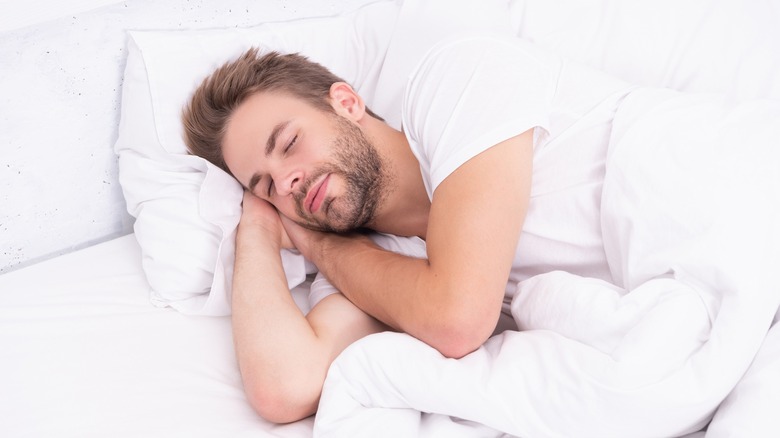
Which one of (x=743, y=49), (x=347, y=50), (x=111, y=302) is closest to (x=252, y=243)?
(x=111, y=302)

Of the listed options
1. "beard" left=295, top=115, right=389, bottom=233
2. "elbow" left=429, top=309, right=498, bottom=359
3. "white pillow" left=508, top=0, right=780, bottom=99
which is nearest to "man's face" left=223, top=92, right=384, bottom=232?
"beard" left=295, top=115, right=389, bottom=233

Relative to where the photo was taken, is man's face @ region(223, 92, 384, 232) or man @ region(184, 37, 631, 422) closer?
man @ region(184, 37, 631, 422)

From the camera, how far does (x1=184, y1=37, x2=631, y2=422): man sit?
1.11 m

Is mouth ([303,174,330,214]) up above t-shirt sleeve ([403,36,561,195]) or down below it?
below

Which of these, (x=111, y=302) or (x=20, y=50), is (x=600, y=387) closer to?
(x=111, y=302)

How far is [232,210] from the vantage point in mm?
1477

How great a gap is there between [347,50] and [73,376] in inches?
36.2

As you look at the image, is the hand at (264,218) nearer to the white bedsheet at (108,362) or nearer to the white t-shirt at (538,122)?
the white bedsheet at (108,362)

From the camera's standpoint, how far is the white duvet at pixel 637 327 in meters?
0.98

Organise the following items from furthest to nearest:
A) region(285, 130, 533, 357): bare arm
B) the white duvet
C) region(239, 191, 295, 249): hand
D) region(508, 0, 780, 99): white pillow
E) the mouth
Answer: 1. region(508, 0, 780, 99): white pillow
2. region(239, 191, 295, 249): hand
3. the mouth
4. region(285, 130, 533, 357): bare arm
5. the white duvet

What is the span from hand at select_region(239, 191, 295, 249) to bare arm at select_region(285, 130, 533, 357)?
352mm

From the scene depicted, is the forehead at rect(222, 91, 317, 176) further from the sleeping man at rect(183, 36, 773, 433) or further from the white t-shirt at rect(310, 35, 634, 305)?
the white t-shirt at rect(310, 35, 634, 305)

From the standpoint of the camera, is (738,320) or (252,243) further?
(252,243)

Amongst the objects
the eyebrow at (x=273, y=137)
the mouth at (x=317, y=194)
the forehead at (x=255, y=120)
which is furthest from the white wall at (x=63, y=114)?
the mouth at (x=317, y=194)
